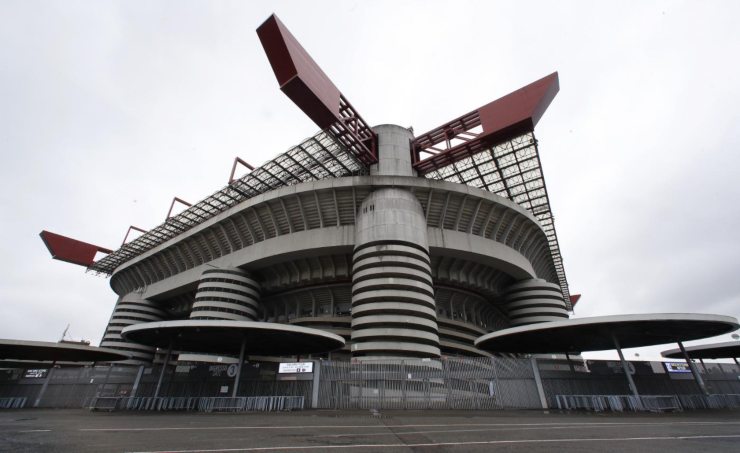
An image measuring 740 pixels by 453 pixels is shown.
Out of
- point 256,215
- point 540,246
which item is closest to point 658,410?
point 540,246

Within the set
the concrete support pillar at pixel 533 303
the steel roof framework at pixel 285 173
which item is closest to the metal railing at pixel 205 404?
the steel roof framework at pixel 285 173

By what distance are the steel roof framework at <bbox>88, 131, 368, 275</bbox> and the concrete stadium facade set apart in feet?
7.85

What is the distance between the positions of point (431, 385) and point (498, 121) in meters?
23.0

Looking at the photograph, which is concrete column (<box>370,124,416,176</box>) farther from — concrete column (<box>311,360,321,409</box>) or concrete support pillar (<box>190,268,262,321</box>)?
concrete column (<box>311,360,321,409</box>)

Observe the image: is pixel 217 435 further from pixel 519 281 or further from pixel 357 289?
pixel 519 281

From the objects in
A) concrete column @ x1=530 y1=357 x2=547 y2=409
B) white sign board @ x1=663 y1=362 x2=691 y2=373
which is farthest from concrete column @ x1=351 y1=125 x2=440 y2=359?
white sign board @ x1=663 y1=362 x2=691 y2=373

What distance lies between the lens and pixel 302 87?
24.1 m

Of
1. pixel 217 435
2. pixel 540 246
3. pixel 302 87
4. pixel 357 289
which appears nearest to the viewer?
pixel 217 435

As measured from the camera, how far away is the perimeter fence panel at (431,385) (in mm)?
18938

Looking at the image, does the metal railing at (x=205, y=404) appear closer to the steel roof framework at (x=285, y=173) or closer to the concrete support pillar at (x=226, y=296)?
the concrete support pillar at (x=226, y=296)

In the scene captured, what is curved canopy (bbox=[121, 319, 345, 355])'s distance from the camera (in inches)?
727

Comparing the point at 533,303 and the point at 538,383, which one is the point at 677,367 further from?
the point at 533,303

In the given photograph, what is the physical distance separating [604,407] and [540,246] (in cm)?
3184

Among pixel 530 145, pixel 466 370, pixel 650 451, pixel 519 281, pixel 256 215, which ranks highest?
pixel 530 145
